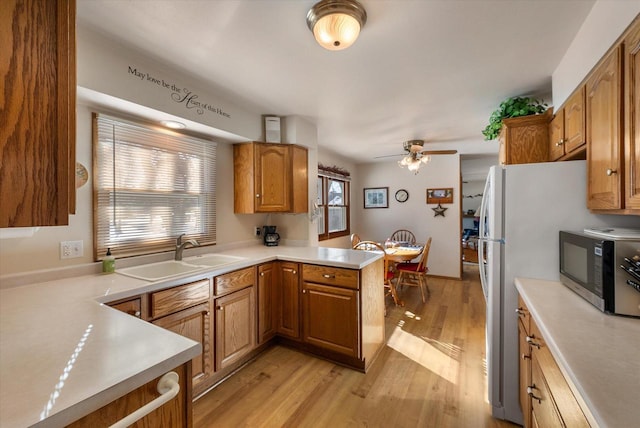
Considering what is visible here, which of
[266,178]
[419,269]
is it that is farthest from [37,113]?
[419,269]

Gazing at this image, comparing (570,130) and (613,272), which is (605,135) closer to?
(570,130)

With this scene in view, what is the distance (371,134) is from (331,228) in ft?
6.43

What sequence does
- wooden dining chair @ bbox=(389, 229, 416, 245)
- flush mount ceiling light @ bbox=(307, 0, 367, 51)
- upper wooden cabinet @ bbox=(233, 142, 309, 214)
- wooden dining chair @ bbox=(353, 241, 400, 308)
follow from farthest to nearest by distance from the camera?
wooden dining chair @ bbox=(389, 229, 416, 245)
wooden dining chair @ bbox=(353, 241, 400, 308)
upper wooden cabinet @ bbox=(233, 142, 309, 214)
flush mount ceiling light @ bbox=(307, 0, 367, 51)

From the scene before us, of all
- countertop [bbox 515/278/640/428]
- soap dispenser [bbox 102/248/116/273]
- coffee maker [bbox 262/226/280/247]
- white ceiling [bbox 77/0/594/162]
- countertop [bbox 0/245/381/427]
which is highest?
white ceiling [bbox 77/0/594/162]

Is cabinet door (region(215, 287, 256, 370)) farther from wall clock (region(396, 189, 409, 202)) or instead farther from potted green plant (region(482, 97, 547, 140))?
wall clock (region(396, 189, 409, 202))

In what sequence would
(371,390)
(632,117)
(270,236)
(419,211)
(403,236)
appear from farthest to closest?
(403,236)
(419,211)
(270,236)
(371,390)
(632,117)

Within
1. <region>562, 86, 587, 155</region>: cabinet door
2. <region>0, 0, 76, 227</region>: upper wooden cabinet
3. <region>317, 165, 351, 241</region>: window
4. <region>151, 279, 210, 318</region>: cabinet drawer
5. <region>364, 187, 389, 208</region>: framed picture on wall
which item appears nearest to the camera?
<region>0, 0, 76, 227</region>: upper wooden cabinet

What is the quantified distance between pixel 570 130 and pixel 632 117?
0.68 metres

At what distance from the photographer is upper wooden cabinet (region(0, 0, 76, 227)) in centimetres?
58

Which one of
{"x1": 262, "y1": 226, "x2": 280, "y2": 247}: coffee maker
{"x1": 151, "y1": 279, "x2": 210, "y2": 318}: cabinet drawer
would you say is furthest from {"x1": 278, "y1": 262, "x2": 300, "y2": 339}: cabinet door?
A: {"x1": 151, "y1": 279, "x2": 210, "y2": 318}: cabinet drawer

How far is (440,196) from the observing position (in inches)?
197

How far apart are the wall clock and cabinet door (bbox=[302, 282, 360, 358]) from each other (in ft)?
11.7

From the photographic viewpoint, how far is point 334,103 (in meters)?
2.58

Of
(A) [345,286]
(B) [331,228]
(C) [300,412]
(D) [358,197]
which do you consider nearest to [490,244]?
(A) [345,286]
